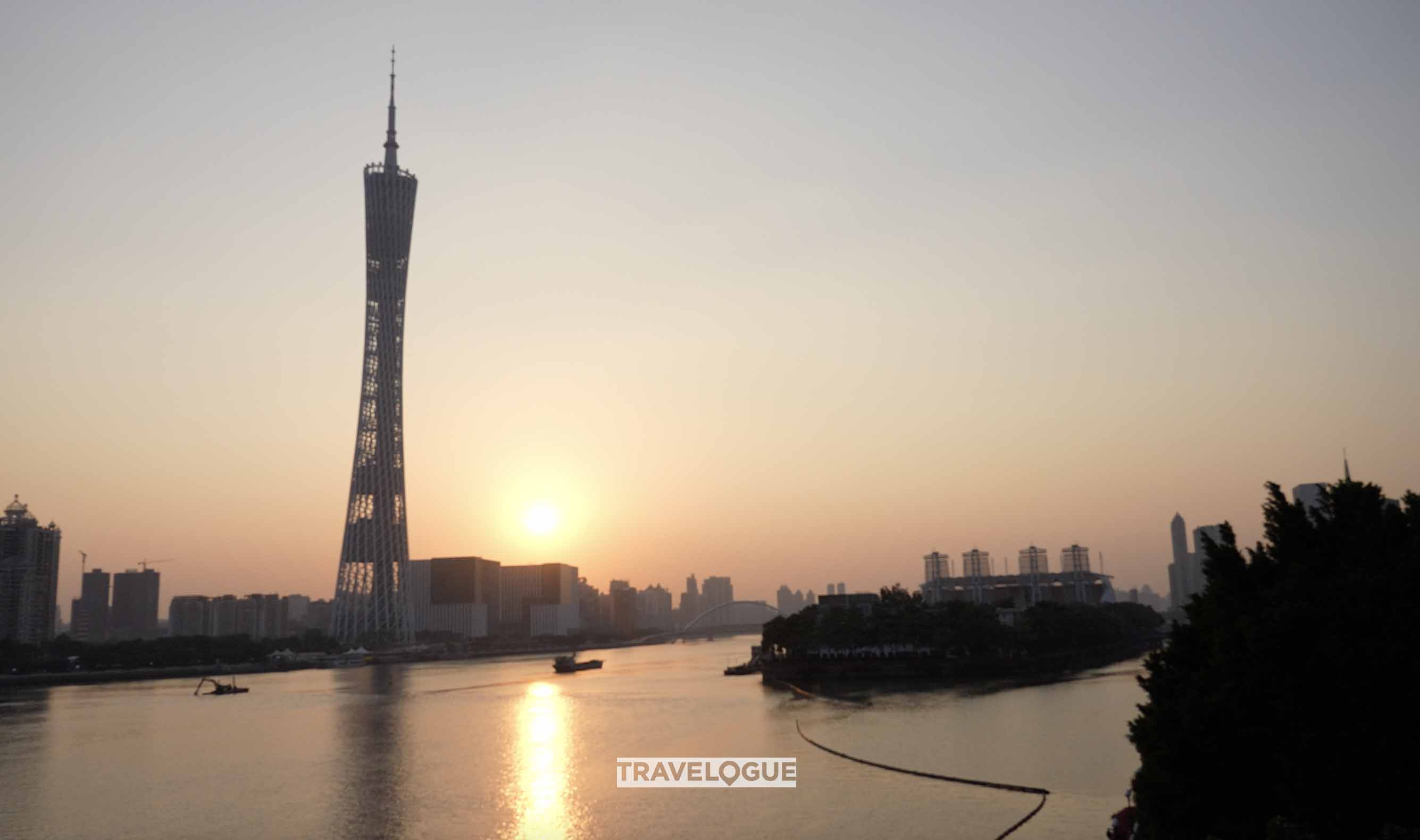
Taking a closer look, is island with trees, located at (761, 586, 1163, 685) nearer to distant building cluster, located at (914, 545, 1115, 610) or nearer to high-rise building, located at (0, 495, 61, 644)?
distant building cluster, located at (914, 545, 1115, 610)

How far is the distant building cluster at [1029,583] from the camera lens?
486ft

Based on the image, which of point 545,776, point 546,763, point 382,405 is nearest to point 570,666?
point 382,405

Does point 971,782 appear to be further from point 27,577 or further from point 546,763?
point 27,577

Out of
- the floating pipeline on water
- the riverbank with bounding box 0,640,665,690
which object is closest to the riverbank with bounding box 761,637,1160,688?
the floating pipeline on water

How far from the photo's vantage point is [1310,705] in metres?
14.9

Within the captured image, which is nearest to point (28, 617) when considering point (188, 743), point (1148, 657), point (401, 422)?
point (401, 422)

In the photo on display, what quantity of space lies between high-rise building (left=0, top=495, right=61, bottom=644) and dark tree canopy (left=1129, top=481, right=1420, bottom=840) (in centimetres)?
13979

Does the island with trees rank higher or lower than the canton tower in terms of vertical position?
lower

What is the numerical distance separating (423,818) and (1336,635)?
78.6 ft

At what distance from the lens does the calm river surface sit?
2798cm

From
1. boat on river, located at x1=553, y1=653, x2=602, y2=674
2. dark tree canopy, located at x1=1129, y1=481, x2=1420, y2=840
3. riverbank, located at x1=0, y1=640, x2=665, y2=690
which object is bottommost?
boat on river, located at x1=553, y1=653, x2=602, y2=674

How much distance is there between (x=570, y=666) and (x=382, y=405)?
3312 centimetres

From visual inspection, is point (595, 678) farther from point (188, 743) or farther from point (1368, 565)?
point (1368, 565)

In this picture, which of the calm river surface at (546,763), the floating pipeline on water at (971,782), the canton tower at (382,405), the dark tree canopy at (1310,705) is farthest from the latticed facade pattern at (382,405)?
the dark tree canopy at (1310,705)
